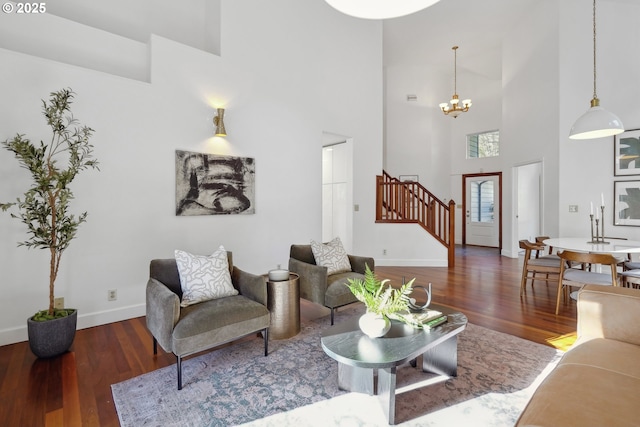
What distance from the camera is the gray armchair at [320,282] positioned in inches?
124

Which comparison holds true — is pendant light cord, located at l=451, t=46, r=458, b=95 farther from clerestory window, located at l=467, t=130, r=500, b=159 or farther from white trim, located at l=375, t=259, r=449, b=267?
white trim, located at l=375, t=259, r=449, b=267

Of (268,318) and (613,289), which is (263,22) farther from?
(613,289)

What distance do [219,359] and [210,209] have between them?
205cm

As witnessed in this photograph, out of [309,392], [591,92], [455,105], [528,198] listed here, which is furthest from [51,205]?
[528,198]

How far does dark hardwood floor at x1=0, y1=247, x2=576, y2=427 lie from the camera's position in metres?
1.94

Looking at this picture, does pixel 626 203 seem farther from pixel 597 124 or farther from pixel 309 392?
pixel 309 392

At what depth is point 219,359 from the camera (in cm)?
257

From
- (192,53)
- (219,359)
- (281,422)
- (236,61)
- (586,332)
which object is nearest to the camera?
(281,422)

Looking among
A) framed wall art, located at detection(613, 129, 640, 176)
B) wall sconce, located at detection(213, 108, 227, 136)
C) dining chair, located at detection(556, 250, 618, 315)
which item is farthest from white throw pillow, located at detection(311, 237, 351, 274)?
framed wall art, located at detection(613, 129, 640, 176)

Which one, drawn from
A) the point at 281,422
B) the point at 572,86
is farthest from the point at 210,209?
the point at 572,86

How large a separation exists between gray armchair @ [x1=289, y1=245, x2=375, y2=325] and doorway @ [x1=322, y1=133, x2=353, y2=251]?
2.60 meters

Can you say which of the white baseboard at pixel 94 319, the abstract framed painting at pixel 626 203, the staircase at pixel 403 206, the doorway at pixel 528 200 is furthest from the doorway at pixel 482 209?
the white baseboard at pixel 94 319

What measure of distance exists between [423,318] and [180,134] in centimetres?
336

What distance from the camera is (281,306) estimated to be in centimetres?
290
